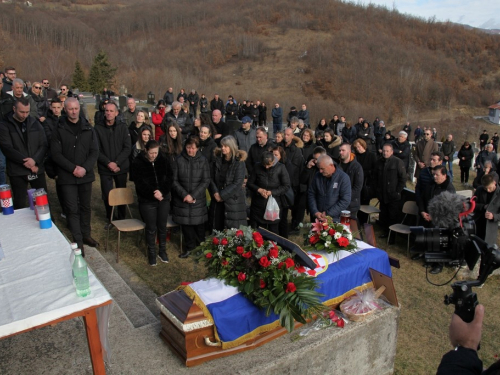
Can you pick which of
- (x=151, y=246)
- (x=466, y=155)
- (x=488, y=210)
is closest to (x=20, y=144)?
(x=151, y=246)

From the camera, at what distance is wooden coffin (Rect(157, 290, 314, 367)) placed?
3100mm

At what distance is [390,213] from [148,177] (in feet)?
13.7

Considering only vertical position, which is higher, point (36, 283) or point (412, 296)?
point (36, 283)

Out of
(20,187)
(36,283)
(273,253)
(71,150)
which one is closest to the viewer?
(36,283)

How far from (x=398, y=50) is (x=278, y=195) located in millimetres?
60269

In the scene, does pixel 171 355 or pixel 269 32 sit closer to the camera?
pixel 171 355

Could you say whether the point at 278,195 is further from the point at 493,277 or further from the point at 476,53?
the point at 476,53

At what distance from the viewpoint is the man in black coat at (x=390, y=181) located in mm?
6707

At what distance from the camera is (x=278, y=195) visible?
18.8ft

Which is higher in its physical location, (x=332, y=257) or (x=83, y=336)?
(x=332, y=257)

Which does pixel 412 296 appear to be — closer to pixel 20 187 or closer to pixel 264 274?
pixel 264 274

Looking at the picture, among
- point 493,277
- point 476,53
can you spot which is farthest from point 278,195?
point 476,53

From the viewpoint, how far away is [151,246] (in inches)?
209

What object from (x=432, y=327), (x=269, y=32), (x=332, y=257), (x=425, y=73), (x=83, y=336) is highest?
(x=269, y=32)
